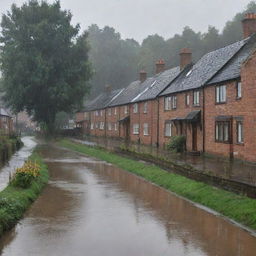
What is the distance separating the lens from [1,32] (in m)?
66.0

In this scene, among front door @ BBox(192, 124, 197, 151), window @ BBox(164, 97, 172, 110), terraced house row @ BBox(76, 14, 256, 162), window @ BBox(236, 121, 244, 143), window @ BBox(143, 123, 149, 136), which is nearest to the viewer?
terraced house row @ BBox(76, 14, 256, 162)

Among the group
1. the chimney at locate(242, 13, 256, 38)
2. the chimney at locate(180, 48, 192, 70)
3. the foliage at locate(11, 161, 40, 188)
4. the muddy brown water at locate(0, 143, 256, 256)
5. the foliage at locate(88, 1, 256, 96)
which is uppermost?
the foliage at locate(88, 1, 256, 96)

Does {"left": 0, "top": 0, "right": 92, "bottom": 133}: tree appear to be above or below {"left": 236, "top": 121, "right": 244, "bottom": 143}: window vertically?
above

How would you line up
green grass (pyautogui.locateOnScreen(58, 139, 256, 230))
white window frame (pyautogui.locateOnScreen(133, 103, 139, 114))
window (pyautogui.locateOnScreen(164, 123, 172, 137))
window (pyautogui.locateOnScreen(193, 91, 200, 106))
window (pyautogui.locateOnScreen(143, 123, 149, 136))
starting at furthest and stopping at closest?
white window frame (pyautogui.locateOnScreen(133, 103, 139, 114))
window (pyautogui.locateOnScreen(143, 123, 149, 136))
window (pyautogui.locateOnScreen(164, 123, 172, 137))
window (pyautogui.locateOnScreen(193, 91, 200, 106))
green grass (pyautogui.locateOnScreen(58, 139, 256, 230))

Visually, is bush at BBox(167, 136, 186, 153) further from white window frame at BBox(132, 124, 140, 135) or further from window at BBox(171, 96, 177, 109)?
white window frame at BBox(132, 124, 140, 135)

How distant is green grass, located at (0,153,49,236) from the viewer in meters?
13.8

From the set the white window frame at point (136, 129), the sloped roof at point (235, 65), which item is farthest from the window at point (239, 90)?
the white window frame at point (136, 129)

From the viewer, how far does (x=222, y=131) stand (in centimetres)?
3153

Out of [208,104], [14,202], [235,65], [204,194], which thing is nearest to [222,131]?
[208,104]

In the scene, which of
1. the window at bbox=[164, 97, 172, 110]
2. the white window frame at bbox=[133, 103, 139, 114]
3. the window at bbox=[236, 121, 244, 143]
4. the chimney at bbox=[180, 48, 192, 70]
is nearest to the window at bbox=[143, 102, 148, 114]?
the white window frame at bbox=[133, 103, 139, 114]

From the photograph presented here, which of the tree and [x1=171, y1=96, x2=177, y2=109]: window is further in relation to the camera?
the tree

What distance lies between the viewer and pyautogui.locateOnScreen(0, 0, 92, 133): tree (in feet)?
202

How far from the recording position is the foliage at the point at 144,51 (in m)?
95.8

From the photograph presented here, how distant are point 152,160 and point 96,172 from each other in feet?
13.2
